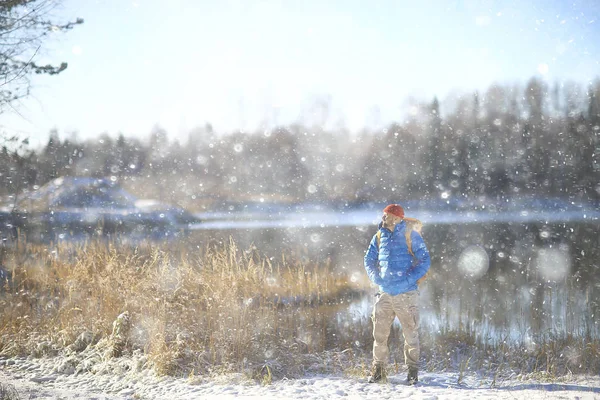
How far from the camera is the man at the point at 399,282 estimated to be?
16.4 ft

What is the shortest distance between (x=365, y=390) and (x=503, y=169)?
119 feet

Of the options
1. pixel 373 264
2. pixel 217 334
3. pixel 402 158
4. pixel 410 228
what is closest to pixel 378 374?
pixel 373 264

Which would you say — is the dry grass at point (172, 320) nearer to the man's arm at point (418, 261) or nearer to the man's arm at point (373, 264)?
the man's arm at point (373, 264)

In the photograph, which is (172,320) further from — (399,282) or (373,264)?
(399,282)

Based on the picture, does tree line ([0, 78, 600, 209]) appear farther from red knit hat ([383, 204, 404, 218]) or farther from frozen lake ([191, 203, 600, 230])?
red knit hat ([383, 204, 404, 218])

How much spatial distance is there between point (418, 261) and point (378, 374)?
131 centimetres

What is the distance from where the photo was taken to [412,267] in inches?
198

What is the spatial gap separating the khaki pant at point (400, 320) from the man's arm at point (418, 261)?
0.20 meters

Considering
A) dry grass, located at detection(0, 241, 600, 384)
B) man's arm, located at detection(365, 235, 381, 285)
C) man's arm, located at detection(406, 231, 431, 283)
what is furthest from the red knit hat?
dry grass, located at detection(0, 241, 600, 384)

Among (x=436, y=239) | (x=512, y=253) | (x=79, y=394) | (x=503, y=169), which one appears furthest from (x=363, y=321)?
(x=503, y=169)

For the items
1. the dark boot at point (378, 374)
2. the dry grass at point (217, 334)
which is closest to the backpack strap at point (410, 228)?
the dark boot at point (378, 374)

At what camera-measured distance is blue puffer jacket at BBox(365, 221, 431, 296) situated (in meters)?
4.97

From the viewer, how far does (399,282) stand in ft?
16.4

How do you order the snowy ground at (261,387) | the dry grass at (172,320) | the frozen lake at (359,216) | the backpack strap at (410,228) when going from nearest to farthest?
1. the snowy ground at (261,387)
2. the backpack strap at (410,228)
3. the dry grass at (172,320)
4. the frozen lake at (359,216)
